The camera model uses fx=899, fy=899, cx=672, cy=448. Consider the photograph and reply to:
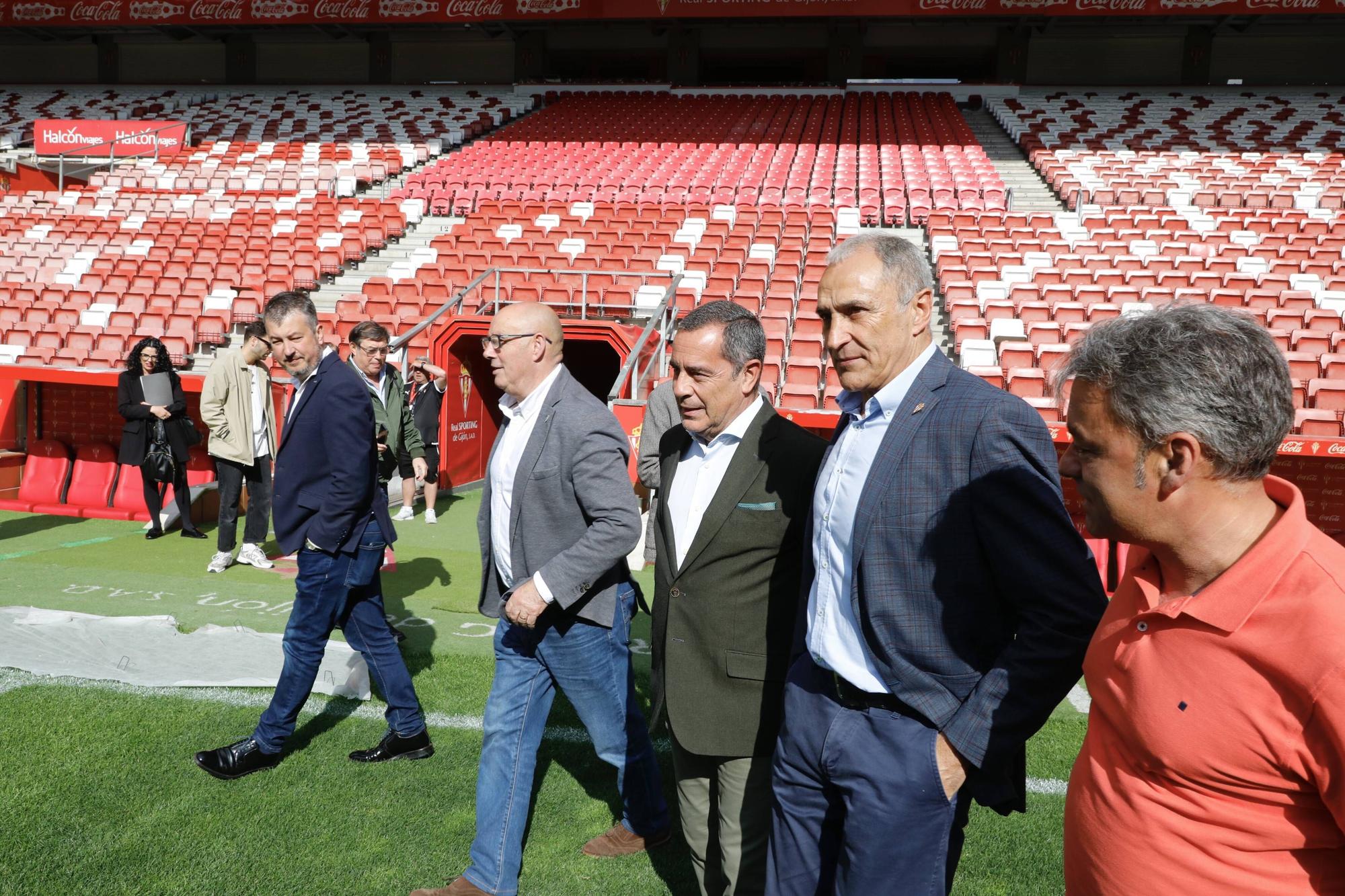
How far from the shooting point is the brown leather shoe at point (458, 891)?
2.87 metres

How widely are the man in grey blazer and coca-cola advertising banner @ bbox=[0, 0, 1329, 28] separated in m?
22.9

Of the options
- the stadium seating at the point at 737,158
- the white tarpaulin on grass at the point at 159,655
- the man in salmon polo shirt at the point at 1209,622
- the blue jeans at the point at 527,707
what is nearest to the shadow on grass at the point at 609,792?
the blue jeans at the point at 527,707

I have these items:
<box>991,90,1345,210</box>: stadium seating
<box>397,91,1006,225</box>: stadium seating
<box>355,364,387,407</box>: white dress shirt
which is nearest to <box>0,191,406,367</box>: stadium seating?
<box>397,91,1006,225</box>: stadium seating

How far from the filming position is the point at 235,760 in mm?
Result: 3613

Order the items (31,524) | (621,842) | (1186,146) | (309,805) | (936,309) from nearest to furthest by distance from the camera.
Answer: (621,842), (309,805), (31,524), (936,309), (1186,146)

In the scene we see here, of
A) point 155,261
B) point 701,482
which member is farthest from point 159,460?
point 155,261

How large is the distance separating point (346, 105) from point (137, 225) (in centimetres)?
1396

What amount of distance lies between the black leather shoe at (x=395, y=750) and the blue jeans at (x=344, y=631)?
0.03 meters

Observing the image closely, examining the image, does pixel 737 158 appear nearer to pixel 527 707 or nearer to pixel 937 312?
pixel 937 312

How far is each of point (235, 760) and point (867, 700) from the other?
112 inches

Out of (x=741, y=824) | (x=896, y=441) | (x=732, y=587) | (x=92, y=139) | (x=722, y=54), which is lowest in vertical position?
(x=741, y=824)

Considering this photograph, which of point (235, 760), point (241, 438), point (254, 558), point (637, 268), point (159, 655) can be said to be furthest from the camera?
point (637, 268)

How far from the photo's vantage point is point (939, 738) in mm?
1817

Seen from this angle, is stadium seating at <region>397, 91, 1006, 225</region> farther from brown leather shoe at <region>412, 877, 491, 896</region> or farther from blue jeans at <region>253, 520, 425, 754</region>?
brown leather shoe at <region>412, 877, 491, 896</region>
